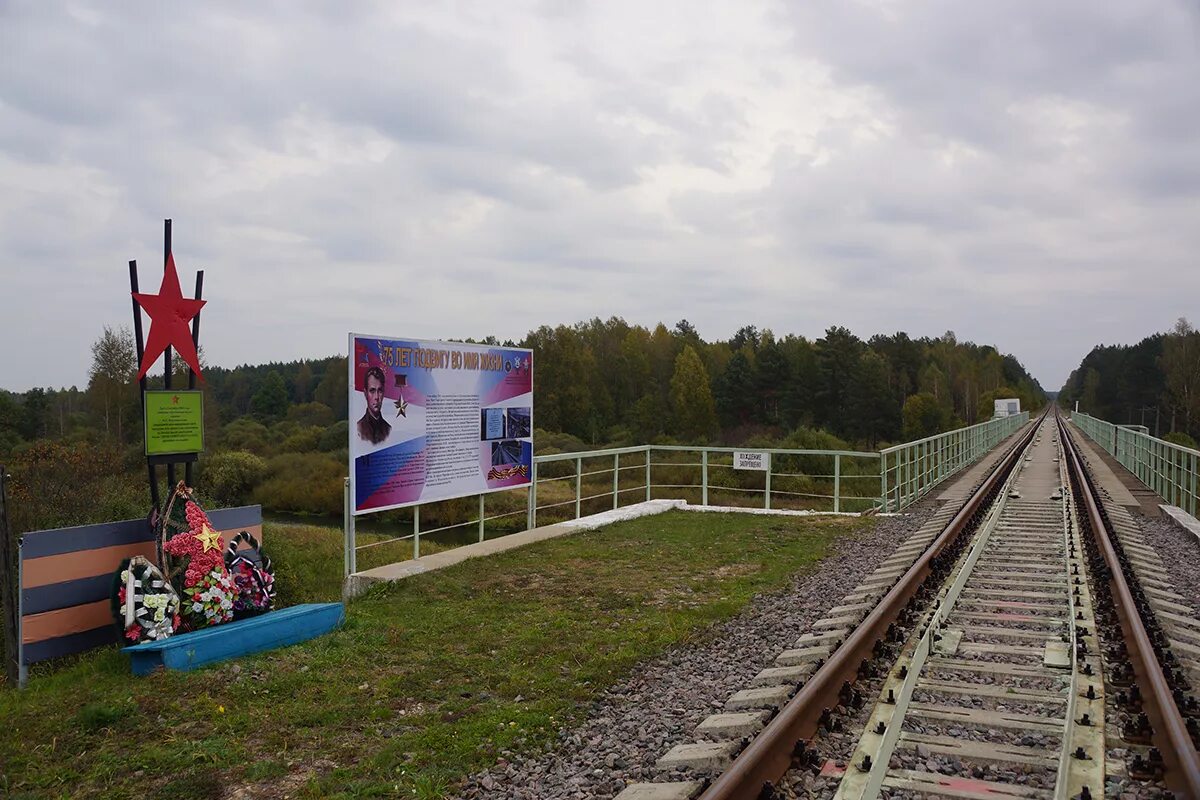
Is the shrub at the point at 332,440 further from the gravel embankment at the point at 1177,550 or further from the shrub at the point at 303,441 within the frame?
the gravel embankment at the point at 1177,550

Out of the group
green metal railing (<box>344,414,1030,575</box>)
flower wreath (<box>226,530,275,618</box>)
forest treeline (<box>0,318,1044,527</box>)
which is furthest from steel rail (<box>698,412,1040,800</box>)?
forest treeline (<box>0,318,1044,527</box>)

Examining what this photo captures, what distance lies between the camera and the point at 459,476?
397 inches

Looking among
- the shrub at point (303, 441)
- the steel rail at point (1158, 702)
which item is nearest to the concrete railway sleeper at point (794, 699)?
the steel rail at point (1158, 702)

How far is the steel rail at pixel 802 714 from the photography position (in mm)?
3377

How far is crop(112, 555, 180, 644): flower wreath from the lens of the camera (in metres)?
5.64

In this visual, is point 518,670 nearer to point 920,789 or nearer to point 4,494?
point 920,789

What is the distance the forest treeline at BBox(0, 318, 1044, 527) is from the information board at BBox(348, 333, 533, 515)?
14.3 metres

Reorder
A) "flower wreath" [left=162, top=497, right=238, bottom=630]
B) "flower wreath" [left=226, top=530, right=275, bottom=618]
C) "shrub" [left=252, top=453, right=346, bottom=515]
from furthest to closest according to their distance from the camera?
"shrub" [left=252, top=453, right=346, bottom=515], "flower wreath" [left=226, top=530, right=275, bottom=618], "flower wreath" [left=162, top=497, right=238, bottom=630]

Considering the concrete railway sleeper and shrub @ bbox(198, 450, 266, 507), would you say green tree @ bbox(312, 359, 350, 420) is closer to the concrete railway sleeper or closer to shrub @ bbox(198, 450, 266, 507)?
shrub @ bbox(198, 450, 266, 507)

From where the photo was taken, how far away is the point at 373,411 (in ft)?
27.9

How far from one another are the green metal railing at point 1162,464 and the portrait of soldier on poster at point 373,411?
11985 millimetres

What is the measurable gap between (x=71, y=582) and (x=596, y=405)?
76634 mm

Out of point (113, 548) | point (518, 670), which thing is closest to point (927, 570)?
point (518, 670)

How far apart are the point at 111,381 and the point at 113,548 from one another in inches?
1579
